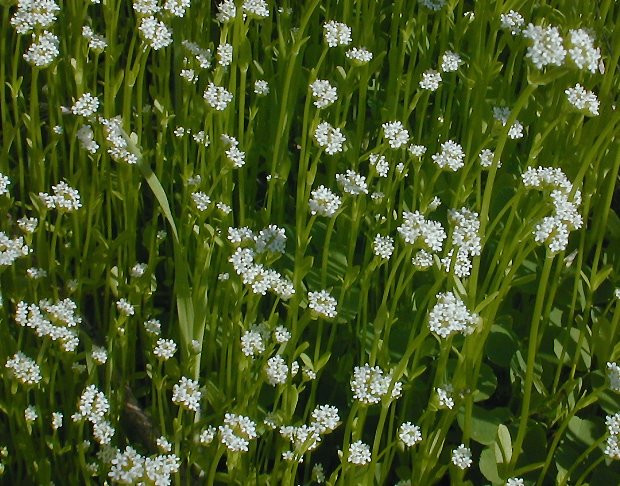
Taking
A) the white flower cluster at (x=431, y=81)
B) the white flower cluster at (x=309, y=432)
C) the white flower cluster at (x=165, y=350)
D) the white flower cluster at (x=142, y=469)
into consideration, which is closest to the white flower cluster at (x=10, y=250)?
the white flower cluster at (x=165, y=350)

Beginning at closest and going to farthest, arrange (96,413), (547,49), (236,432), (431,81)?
1. (547,49)
2. (236,432)
3. (96,413)
4. (431,81)

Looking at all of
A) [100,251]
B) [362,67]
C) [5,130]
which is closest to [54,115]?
[5,130]

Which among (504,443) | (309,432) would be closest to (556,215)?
(504,443)

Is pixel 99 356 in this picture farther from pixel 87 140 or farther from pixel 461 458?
pixel 461 458

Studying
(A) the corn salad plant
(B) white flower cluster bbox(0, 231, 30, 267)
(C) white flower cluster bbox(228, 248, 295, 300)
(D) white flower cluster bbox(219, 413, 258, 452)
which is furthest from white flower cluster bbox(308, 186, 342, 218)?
(B) white flower cluster bbox(0, 231, 30, 267)

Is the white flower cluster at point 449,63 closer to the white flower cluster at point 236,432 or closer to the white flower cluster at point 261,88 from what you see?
the white flower cluster at point 261,88

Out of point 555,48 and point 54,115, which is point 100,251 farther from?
point 555,48
